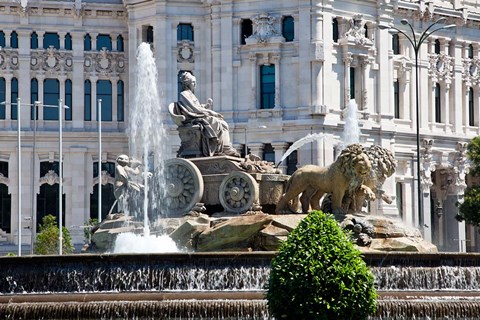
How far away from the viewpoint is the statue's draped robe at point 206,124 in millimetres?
42594

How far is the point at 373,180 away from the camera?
42250 millimetres

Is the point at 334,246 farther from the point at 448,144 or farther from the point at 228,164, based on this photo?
the point at 448,144

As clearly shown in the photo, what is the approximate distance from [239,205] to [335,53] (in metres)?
51.7

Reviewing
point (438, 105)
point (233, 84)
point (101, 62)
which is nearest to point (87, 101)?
point (101, 62)

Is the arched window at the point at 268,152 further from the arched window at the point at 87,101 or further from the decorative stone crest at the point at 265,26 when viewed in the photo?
the arched window at the point at 87,101

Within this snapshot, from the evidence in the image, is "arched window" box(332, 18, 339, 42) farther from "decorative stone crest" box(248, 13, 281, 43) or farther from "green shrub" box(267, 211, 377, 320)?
"green shrub" box(267, 211, 377, 320)

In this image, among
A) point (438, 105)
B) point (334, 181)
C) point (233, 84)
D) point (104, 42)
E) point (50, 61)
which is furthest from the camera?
point (438, 105)

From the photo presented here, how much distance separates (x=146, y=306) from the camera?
3422 cm

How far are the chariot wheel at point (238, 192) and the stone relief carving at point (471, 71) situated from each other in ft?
212

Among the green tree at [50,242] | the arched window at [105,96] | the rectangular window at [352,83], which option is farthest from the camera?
the arched window at [105,96]

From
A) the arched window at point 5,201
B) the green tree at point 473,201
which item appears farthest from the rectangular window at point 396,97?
the arched window at point 5,201

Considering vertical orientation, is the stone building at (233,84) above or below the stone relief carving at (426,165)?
above

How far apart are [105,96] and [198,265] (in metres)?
61.6

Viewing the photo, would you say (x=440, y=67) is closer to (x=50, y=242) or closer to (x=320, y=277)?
(x=50, y=242)
